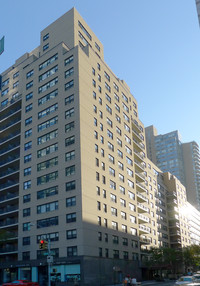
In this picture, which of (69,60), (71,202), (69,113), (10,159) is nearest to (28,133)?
(10,159)

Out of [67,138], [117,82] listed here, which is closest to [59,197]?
[67,138]

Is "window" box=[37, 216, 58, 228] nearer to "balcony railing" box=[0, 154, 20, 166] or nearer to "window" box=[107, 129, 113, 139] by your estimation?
"balcony railing" box=[0, 154, 20, 166]

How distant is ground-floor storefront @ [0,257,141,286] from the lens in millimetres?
50625

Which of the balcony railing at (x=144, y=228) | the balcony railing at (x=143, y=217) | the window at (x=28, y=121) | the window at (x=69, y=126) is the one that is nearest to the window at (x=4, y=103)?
the window at (x=28, y=121)

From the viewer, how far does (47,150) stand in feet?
203

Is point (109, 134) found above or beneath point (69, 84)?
beneath

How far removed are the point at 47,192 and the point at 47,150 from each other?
8.03 metres

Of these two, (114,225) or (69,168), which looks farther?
(114,225)

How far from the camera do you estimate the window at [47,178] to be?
194ft

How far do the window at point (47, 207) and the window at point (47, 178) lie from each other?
4.23 m

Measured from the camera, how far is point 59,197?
186 ft

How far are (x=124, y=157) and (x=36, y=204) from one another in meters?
23.4

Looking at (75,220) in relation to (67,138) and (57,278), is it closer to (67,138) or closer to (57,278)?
(57,278)

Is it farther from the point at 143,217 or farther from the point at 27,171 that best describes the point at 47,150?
the point at 143,217
